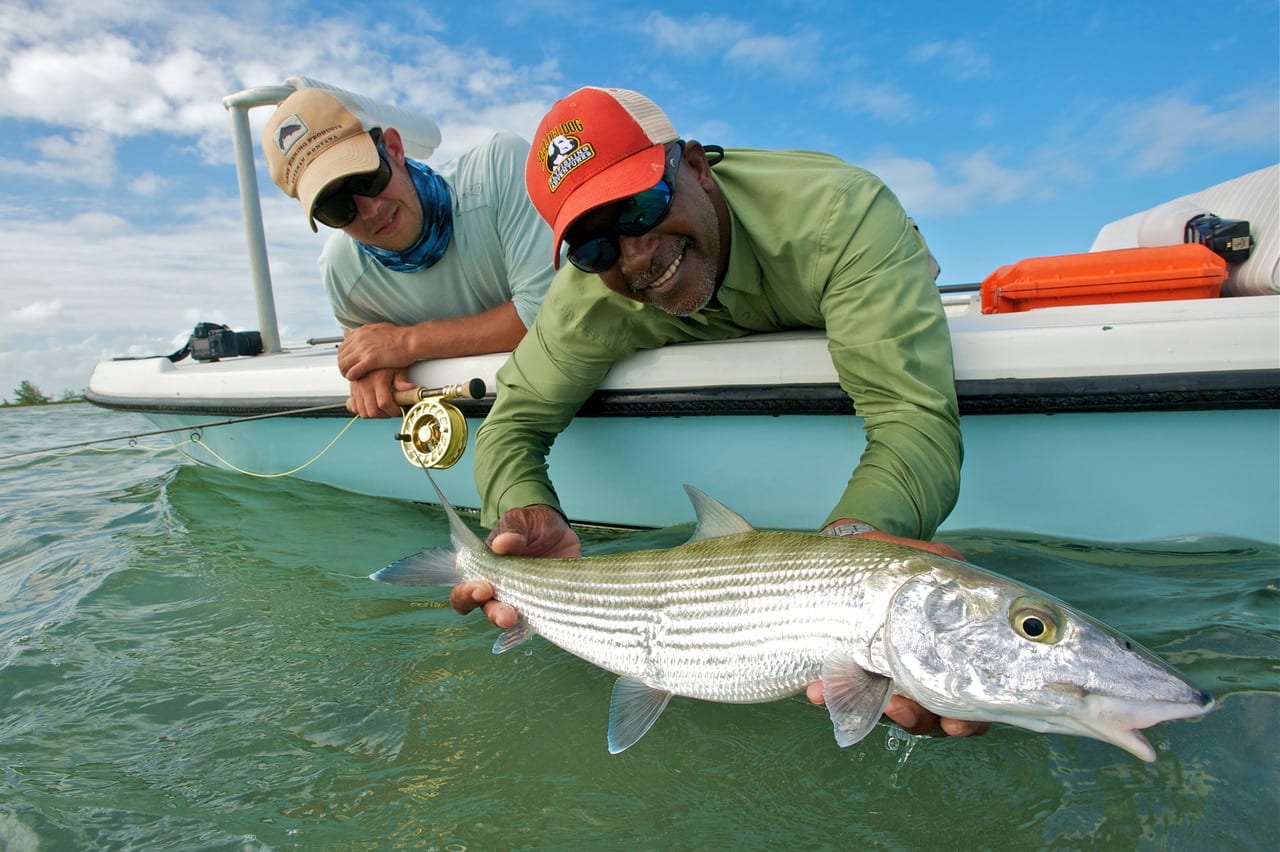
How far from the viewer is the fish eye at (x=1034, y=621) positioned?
1.50 meters

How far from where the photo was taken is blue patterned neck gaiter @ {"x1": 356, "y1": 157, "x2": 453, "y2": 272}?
149 inches

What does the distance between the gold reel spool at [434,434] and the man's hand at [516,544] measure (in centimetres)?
95

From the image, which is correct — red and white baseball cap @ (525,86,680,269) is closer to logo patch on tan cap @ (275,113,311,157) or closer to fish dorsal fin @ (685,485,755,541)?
fish dorsal fin @ (685,485,755,541)

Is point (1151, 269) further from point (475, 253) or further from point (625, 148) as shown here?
point (475, 253)

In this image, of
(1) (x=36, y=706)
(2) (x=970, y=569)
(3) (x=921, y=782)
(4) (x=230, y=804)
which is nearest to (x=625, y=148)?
(2) (x=970, y=569)

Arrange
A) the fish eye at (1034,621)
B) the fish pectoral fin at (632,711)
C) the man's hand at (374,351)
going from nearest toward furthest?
the fish eye at (1034,621)
the fish pectoral fin at (632,711)
the man's hand at (374,351)

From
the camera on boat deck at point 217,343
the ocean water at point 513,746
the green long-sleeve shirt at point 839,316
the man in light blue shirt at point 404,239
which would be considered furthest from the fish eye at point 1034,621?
the camera on boat deck at point 217,343

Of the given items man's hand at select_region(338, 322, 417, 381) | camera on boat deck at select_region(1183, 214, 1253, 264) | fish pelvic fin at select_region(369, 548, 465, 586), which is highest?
camera on boat deck at select_region(1183, 214, 1253, 264)

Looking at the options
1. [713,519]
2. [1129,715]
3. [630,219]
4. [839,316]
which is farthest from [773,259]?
[1129,715]

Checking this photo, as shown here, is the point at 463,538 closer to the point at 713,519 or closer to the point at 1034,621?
the point at 713,519

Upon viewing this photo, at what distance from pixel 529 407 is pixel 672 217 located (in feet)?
3.76

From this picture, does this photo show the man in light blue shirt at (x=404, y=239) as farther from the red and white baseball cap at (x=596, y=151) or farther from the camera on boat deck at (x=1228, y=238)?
the camera on boat deck at (x=1228, y=238)

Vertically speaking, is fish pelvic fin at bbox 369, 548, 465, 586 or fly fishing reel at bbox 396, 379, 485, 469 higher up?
fly fishing reel at bbox 396, 379, 485, 469

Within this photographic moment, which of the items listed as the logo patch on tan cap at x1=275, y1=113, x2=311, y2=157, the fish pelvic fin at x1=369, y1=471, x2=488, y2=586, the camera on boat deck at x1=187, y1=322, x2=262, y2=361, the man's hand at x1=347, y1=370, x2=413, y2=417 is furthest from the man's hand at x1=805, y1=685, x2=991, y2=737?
the camera on boat deck at x1=187, y1=322, x2=262, y2=361
